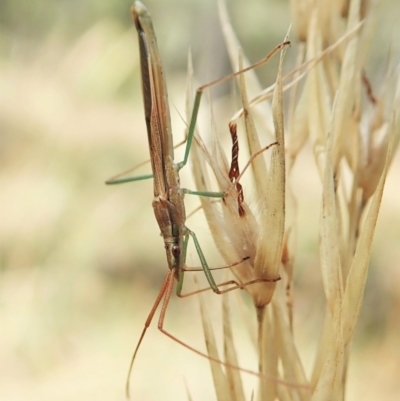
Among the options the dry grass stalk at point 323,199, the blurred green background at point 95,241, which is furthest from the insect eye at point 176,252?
the blurred green background at point 95,241

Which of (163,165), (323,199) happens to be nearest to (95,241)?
(163,165)

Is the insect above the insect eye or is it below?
above

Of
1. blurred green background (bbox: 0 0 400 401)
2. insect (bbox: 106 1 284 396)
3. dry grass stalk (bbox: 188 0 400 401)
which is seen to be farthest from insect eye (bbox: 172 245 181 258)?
blurred green background (bbox: 0 0 400 401)

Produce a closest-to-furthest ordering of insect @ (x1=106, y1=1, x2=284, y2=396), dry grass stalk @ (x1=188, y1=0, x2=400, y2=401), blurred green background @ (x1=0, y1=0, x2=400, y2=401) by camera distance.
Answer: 1. dry grass stalk @ (x1=188, y1=0, x2=400, y2=401)
2. insect @ (x1=106, y1=1, x2=284, y2=396)
3. blurred green background @ (x1=0, y1=0, x2=400, y2=401)

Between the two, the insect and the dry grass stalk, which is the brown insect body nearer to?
the insect

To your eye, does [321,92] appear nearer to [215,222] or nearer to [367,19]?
[367,19]

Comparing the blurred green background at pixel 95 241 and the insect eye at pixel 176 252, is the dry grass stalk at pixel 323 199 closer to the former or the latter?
the insect eye at pixel 176 252
